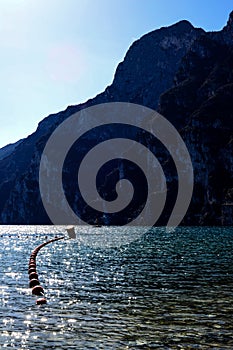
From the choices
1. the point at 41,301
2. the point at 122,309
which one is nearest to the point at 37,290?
the point at 41,301

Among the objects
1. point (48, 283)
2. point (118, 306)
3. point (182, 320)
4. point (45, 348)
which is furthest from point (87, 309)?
point (48, 283)

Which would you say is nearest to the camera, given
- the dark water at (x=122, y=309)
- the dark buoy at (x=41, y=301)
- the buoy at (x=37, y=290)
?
the dark water at (x=122, y=309)

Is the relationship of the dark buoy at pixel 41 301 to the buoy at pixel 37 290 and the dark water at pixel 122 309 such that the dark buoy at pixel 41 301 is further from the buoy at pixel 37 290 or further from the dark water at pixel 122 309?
the buoy at pixel 37 290

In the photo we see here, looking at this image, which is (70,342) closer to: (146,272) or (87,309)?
(87,309)

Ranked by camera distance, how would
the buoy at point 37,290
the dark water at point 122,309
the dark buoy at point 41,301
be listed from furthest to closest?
the buoy at point 37,290, the dark buoy at point 41,301, the dark water at point 122,309

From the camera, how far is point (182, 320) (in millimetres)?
26281

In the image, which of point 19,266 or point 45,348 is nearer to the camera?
point 45,348

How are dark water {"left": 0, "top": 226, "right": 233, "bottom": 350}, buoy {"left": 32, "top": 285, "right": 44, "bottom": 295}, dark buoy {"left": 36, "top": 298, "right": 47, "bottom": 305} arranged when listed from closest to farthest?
1. dark water {"left": 0, "top": 226, "right": 233, "bottom": 350}
2. dark buoy {"left": 36, "top": 298, "right": 47, "bottom": 305}
3. buoy {"left": 32, "top": 285, "right": 44, "bottom": 295}

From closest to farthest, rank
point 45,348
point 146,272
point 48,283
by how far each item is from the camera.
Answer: point 45,348 < point 48,283 < point 146,272

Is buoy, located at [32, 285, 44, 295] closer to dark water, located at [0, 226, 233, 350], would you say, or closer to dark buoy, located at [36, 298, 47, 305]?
dark water, located at [0, 226, 233, 350]

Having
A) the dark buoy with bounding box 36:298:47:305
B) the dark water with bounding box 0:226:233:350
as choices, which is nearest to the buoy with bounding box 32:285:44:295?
the dark water with bounding box 0:226:233:350

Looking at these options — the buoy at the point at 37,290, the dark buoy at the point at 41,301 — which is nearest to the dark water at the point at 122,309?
the dark buoy at the point at 41,301

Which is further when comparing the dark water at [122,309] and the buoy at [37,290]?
the buoy at [37,290]

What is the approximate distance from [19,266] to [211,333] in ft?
134
